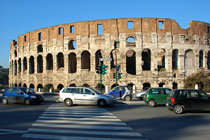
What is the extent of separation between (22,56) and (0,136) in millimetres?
37646

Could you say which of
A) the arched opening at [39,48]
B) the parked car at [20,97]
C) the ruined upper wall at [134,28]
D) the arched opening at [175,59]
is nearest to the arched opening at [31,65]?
the arched opening at [39,48]

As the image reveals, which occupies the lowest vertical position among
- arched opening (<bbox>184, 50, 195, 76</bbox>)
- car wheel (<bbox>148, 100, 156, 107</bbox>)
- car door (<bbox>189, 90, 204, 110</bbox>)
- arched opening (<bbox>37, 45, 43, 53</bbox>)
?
car wheel (<bbox>148, 100, 156, 107</bbox>)

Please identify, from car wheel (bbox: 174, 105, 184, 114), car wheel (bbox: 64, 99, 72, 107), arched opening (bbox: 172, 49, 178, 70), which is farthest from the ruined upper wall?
car wheel (bbox: 174, 105, 184, 114)

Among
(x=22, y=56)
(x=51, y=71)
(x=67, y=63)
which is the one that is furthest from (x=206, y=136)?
(x=22, y=56)

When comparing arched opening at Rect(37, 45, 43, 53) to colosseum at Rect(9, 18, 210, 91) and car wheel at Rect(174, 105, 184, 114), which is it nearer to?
colosseum at Rect(9, 18, 210, 91)

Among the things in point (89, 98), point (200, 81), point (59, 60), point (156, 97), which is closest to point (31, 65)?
point (59, 60)

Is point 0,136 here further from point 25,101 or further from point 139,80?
point 139,80

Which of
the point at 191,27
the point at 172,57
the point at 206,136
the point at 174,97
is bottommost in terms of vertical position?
the point at 206,136

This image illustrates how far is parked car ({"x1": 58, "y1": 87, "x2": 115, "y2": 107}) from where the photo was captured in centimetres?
1485

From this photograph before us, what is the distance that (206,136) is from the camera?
670cm

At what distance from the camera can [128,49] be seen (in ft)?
108

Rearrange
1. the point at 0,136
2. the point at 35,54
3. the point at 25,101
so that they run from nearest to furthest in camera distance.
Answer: the point at 0,136, the point at 25,101, the point at 35,54

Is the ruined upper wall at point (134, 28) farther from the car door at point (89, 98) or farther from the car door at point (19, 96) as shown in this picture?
the car door at point (89, 98)

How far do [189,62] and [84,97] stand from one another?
82.5 ft
